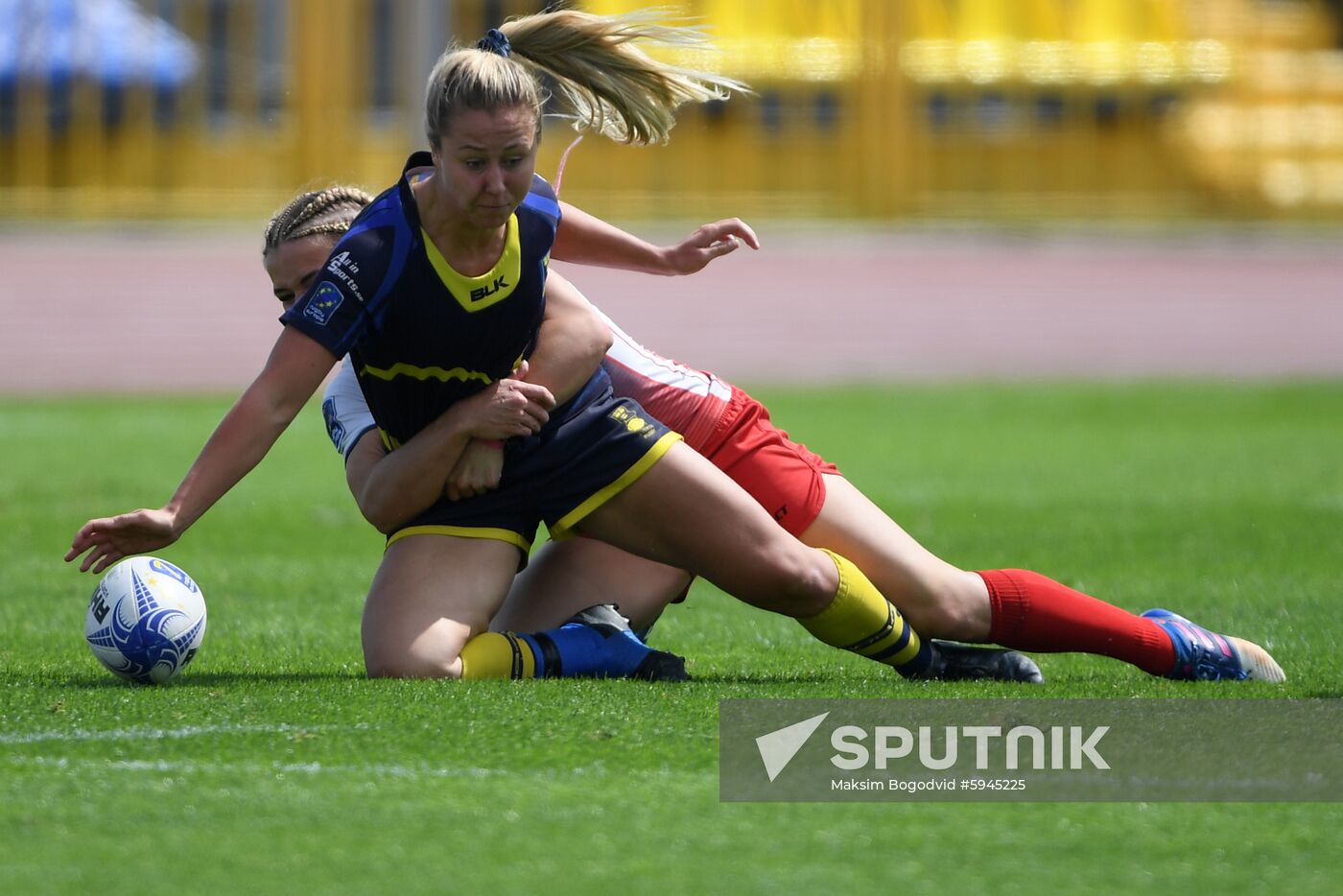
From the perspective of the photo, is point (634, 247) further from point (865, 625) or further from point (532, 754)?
point (532, 754)

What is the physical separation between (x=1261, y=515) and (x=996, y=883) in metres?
5.14

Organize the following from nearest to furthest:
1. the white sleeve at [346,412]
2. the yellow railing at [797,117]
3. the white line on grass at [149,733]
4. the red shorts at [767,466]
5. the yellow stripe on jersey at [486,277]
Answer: the white line on grass at [149,733], the yellow stripe on jersey at [486,277], the red shorts at [767,466], the white sleeve at [346,412], the yellow railing at [797,117]

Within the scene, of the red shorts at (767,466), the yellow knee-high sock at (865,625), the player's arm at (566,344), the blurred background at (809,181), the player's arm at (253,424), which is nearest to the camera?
the player's arm at (253,424)

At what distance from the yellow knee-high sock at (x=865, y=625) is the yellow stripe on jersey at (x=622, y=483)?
1.52ft

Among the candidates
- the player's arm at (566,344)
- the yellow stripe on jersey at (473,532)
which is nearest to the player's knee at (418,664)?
the yellow stripe on jersey at (473,532)

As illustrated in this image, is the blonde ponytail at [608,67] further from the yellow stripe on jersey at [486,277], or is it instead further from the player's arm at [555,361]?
the player's arm at [555,361]

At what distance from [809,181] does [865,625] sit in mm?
12250

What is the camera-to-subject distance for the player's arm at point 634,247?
15.4ft

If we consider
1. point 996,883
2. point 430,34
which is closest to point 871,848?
point 996,883

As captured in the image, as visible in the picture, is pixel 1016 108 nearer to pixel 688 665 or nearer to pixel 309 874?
pixel 688 665

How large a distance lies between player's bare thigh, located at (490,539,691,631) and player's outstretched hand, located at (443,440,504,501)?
0.46 metres

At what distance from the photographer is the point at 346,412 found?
192 inches

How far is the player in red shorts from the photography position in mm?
4473

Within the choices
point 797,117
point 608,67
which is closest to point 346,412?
point 608,67
